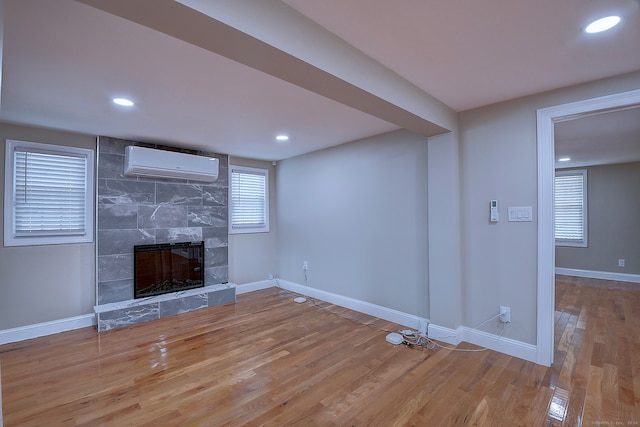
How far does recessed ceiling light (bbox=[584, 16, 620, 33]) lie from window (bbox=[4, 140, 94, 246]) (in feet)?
15.4

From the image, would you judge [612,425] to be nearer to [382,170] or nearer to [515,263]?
[515,263]

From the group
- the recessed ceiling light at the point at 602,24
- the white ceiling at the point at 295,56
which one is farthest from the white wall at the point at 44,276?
the recessed ceiling light at the point at 602,24

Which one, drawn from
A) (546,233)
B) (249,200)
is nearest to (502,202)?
(546,233)

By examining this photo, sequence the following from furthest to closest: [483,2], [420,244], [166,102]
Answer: [420,244], [166,102], [483,2]

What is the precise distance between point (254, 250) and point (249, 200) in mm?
858

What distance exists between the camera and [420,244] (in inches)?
129

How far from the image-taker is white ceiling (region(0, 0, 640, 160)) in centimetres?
143

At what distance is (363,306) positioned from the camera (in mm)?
3842

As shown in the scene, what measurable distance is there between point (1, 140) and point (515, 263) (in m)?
5.19

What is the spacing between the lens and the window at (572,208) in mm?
5750

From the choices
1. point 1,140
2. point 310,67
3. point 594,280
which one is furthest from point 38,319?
point 594,280

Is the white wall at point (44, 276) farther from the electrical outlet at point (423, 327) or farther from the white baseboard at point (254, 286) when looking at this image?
the electrical outlet at point (423, 327)

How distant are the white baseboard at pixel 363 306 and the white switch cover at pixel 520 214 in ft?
4.49

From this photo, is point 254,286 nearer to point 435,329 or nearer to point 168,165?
point 168,165
